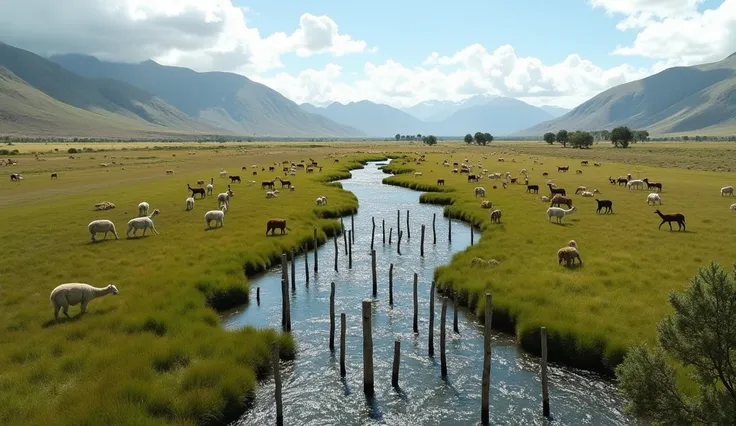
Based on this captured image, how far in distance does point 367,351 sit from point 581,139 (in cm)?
18442

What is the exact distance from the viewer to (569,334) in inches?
736

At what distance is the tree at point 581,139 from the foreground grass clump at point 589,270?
138 metres

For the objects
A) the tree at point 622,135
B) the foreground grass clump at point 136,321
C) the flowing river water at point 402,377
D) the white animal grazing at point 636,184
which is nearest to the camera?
the foreground grass clump at point 136,321

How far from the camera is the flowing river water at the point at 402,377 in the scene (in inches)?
603

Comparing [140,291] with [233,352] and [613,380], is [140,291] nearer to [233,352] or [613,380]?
[233,352]

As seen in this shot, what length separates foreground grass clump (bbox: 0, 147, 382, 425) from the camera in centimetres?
1380

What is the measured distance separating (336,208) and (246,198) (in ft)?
39.3

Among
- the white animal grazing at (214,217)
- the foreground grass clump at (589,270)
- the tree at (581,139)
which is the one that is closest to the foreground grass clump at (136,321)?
the white animal grazing at (214,217)

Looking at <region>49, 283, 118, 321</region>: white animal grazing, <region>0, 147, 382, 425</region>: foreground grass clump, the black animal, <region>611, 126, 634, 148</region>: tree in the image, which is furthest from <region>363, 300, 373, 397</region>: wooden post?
<region>611, 126, 634, 148</region>: tree

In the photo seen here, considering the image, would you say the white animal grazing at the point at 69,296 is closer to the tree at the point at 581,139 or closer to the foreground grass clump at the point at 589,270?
the foreground grass clump at the point at 589,270

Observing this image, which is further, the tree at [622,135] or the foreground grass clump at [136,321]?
the tree at [622,135]

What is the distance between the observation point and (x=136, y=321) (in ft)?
61.6

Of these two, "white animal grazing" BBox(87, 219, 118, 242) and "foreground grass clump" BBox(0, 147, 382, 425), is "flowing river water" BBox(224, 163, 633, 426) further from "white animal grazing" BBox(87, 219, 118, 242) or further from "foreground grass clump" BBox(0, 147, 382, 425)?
"white animal grazing" BBox(87, 219, 118, 242)

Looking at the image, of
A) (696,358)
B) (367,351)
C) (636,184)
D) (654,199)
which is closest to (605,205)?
(654,199)
